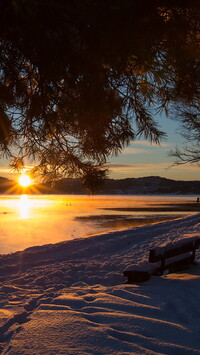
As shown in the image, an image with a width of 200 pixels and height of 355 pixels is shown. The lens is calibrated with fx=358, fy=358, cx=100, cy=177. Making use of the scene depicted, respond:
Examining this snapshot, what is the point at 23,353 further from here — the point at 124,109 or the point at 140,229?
the point at 140,229

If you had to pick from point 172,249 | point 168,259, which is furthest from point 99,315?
point 168,259

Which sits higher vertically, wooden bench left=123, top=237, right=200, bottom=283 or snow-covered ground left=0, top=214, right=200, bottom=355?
wooden bench left=123, top=237, right=200, bottom=283

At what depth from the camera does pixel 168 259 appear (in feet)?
26.6

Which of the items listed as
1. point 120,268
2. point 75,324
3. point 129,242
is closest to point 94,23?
point 75,324

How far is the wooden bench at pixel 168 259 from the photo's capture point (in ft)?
22.6

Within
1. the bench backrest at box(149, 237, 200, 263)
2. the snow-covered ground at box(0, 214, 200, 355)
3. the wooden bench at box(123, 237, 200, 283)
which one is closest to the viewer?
the snow-covered ground at box(0, 214, 200, 355)

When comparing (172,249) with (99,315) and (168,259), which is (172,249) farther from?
(99,315)

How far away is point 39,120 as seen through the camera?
5637mm

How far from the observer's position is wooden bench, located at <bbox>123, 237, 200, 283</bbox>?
6895 millimetres

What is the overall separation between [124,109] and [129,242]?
994cm

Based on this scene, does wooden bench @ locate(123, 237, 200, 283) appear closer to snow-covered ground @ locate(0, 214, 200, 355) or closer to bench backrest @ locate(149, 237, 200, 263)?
bench backrest @ locate(149, 237, 200, 263)

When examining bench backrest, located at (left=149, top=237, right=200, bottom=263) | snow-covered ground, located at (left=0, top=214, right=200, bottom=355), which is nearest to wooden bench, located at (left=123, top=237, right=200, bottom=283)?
bench backrest, located at (left=149, top=237, right=200, bottom=263)

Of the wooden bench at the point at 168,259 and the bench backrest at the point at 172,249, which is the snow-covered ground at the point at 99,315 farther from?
the bench backrest at the point at 172,249

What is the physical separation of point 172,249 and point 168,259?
0.51m
